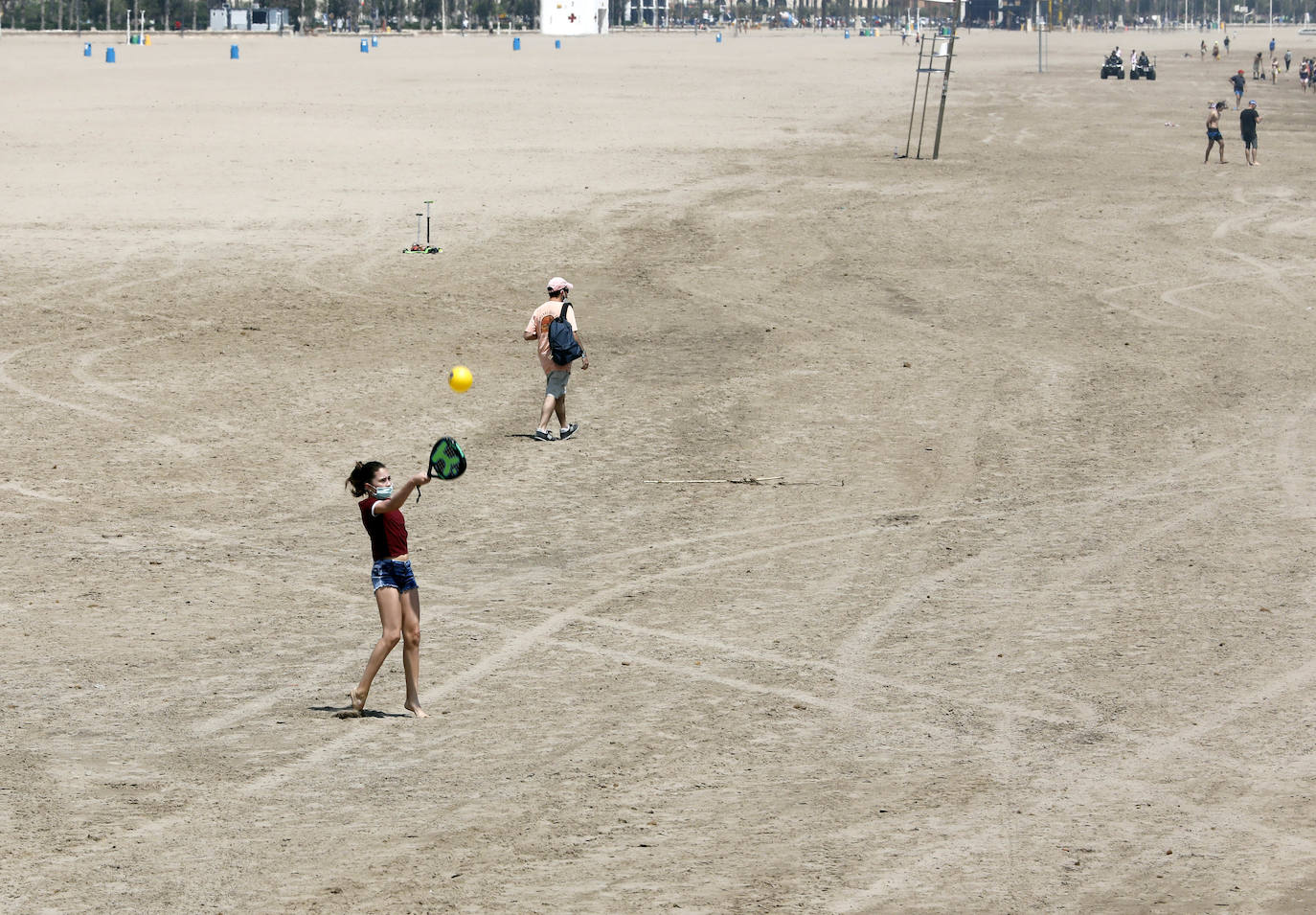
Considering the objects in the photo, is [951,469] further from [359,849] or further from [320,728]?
[359,849]

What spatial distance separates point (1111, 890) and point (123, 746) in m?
5.86

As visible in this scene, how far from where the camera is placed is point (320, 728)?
10703 millimetres

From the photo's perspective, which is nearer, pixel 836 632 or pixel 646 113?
pixel 836 632

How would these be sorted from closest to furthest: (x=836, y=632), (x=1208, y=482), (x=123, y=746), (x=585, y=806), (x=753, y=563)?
(x=585, y=806)
(x=123, y=746)
(x=836, y=632)
(x=753, y=563)
(x=1208, y=482)

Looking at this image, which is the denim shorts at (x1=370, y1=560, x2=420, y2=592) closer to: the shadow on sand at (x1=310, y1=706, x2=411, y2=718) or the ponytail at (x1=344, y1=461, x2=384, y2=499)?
the ponytail at (x1=344, y1=461, x2=384, y2=499)

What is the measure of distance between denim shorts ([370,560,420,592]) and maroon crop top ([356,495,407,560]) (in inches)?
2.1

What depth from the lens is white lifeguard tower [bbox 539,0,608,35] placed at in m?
143

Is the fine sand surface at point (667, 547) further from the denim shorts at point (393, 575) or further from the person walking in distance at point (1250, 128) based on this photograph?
the person walking in distance at point (1250, 128)

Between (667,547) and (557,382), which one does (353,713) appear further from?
(557,382)

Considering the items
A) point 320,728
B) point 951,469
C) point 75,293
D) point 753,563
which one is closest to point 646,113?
point 75,293

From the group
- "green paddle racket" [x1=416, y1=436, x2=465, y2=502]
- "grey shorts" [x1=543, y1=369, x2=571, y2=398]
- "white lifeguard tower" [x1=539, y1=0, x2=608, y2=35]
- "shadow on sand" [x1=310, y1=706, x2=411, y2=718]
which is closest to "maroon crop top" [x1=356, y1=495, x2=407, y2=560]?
"green paddle racket" [x1=416, y1=436, x2=465, y2=502]

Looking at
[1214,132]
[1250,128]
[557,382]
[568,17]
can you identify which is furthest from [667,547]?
[568,17]

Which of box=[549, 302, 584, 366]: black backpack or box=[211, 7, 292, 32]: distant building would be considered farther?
box=[211, 7, 292, 32]: distant building

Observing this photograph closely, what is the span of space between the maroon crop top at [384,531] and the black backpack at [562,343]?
7.77m
